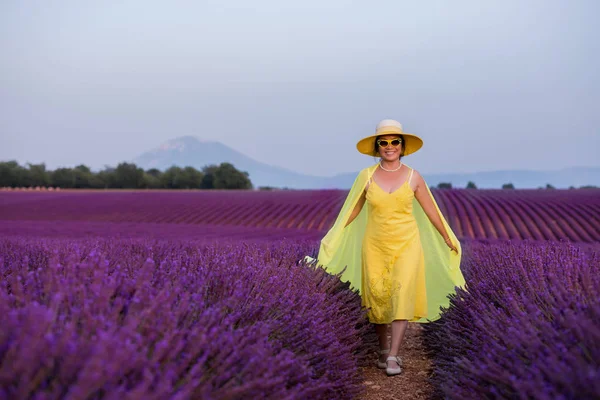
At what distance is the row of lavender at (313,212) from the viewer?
1452 centimetres

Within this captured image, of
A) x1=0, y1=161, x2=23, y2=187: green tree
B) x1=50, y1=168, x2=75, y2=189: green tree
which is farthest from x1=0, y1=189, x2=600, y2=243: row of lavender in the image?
x1=50, y1=168, x2=75, y2=189: green tree

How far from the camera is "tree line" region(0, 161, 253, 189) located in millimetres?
49156

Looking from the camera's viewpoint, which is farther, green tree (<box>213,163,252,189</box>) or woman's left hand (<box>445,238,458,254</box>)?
green tree (<box>213,163,252,189</box>)

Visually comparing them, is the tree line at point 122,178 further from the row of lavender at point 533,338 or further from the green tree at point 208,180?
the row of lavender at point 533,338

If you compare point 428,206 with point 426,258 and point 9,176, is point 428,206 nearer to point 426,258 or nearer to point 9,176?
point 426,258

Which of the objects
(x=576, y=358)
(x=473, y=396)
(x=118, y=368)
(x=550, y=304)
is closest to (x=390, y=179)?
(x=550, y=304)

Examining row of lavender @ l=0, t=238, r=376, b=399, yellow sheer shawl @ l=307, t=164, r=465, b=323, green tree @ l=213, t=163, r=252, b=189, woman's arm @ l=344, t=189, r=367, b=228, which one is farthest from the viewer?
green tree @ l=213, t=163, r=252, b=189

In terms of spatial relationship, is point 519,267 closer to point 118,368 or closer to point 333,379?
point 333,379

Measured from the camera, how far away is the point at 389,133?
159 inches

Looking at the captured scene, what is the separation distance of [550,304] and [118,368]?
6.68ft

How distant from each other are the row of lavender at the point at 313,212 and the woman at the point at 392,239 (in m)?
8.72

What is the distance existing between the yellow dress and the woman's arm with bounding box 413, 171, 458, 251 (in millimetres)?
121

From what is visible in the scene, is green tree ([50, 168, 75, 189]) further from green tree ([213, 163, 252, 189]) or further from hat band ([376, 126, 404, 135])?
hat band ([376, 126, 404, 135])

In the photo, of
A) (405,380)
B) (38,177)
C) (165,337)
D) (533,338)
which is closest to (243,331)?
(165,337)
